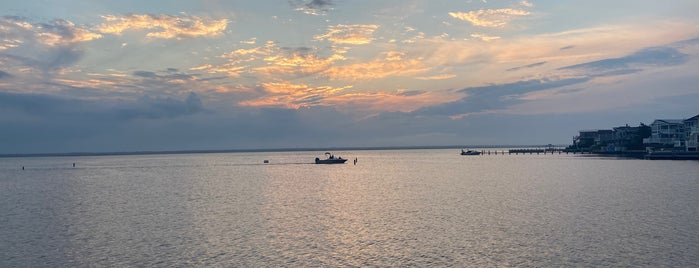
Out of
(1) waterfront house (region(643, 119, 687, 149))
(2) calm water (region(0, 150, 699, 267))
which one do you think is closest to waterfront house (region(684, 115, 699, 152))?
(1) waterfront house (region(643, 119, 687, 149))

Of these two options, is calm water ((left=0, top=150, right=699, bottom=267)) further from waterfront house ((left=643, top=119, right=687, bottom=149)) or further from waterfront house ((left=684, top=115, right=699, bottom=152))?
waterfront house ((left=643, top=119, right=687, bottom=149))

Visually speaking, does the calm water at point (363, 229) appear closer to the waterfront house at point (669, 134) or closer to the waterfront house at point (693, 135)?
the waterfront house at point (693, 135)

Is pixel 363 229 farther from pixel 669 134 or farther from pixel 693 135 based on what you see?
pixel 669 134

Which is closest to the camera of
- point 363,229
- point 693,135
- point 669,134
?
point 363,229

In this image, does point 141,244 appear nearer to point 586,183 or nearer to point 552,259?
point 552,259

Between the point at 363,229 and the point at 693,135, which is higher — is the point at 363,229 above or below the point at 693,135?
below

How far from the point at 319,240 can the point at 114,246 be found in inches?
546

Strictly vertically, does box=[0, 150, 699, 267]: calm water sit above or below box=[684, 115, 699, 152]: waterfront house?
below

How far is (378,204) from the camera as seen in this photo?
2331 inches

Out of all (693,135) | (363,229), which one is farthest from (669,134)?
(363,229)

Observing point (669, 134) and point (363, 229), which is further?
point (669, 134)

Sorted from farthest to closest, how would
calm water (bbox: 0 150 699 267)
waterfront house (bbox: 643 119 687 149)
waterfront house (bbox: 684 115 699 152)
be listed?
1. waterfront house (bbox: 643 119 687 149)
2. waterfront house (bbox: 684 115 699 152)
3. calm water (bbox: 0 150 699 267)

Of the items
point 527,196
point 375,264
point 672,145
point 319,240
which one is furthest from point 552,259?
point 672,145

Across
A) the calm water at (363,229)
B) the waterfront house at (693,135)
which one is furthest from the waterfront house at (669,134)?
the calm water at (363,229)
